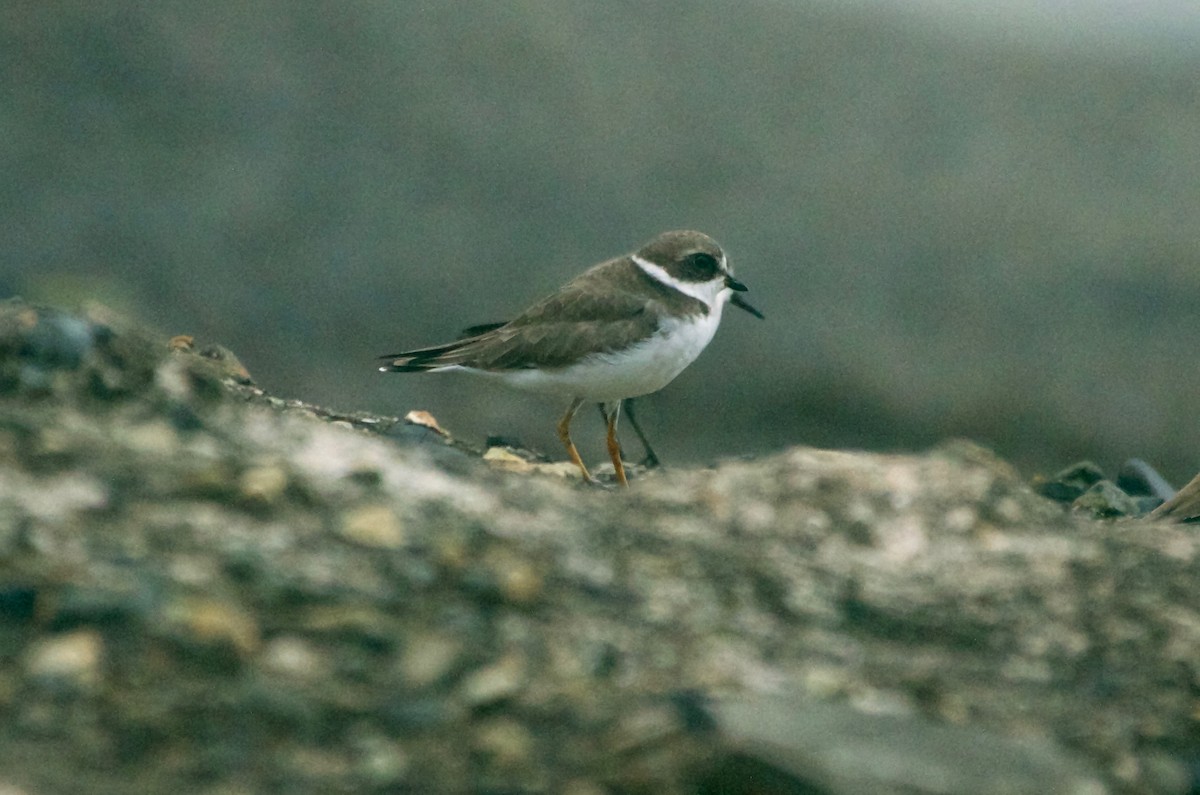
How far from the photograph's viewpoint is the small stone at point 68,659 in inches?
104

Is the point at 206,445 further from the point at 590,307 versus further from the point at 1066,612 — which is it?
the point at 590,307

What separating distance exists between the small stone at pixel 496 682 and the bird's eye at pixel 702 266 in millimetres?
4114

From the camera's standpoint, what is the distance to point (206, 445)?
3639 millimetres

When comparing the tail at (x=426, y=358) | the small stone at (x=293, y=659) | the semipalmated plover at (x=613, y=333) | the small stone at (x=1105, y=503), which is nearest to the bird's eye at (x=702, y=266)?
the semipalmated plover at (x=613, y=333)

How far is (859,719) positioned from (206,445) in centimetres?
188

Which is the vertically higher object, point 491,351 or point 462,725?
point 491,351

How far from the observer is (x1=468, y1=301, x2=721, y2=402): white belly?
6488mm

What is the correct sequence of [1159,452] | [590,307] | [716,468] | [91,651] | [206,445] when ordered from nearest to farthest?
1. [91,651]
2. [206,445]
3. [716,468]
4. [590,307]
5. [1159,452]

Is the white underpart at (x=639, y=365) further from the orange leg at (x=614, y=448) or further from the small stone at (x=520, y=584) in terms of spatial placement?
the small stone at (x=520, y=584)

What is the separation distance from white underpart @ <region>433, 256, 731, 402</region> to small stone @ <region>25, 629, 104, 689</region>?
13.0 ft

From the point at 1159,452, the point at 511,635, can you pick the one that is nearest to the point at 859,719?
the point at 511,635

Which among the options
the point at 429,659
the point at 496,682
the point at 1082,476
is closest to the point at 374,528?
the point at 429,659

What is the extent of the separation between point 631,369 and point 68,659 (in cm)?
405

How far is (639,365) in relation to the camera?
21.3ft
